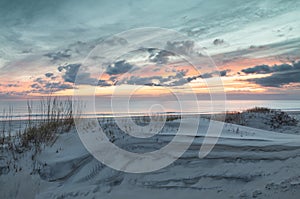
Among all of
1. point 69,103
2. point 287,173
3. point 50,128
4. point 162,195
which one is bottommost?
point 162,195

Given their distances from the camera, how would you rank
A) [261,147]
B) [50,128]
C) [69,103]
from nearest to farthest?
[261,147] → [50,128] → [69,103]

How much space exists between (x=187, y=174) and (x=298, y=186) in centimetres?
131

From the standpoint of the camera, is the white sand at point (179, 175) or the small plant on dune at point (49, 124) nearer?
the white sand at point (179, 175)

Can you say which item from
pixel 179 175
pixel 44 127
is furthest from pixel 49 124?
pixel 179 175

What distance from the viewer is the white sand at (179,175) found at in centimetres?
343

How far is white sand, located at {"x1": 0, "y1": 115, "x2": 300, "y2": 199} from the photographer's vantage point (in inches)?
135

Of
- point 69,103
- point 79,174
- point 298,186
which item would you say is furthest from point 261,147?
point 69,103

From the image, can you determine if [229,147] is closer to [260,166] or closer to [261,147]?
[261,147]

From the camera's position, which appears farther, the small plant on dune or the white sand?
the small plant on dune

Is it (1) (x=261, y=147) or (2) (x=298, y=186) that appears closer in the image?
(2) (x=298, y=186)

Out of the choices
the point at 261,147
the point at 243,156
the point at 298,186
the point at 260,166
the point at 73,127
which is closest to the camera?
the point at 298,186

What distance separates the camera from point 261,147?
4.50 metres

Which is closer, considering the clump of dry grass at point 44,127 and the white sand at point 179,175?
the white sand at point 179,175

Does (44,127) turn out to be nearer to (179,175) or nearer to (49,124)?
(49,124)
